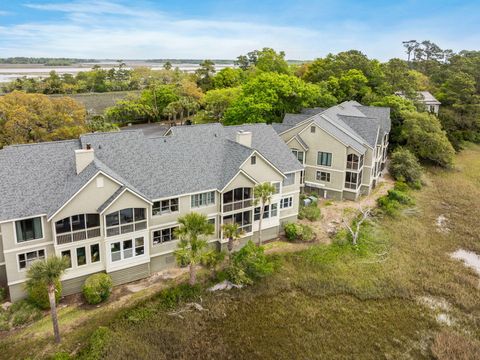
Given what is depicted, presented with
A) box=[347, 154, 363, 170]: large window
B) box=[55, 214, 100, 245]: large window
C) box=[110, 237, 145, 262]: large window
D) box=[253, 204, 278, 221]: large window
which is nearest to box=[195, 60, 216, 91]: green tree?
box=[347, 154, 363, 170]: large window

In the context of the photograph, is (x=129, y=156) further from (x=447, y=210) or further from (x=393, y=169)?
(x=393, y=169)

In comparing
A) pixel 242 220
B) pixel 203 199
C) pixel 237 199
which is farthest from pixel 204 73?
pixel 203 199

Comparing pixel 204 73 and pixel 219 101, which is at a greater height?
pixel 204 73

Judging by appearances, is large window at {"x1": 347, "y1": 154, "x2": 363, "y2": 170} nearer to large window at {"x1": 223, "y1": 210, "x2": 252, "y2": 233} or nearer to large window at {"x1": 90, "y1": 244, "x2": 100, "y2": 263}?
large window at {"x1": 223, "y1": 210, "x2": 252, "y2": 233}

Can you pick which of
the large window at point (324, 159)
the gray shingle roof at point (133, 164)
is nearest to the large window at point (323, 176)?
the large window at point (324, 159)

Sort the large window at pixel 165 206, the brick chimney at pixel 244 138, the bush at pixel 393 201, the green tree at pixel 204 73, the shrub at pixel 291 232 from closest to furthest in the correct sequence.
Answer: the large window at pixel 165 206 < the brick chimney at pixel 244 138 < the shrub at pixel 291 232 < the bush at pixel 393 201 < the green tree at pixel 204 73

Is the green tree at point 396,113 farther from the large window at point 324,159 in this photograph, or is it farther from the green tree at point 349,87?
the large window at point 324,159

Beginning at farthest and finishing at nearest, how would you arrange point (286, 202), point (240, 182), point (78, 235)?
point (286, 202), point (240, 182), point (78, 235)

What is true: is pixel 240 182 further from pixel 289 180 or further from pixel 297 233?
pixel 297 233

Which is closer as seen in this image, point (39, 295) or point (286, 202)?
point (39, 295)
